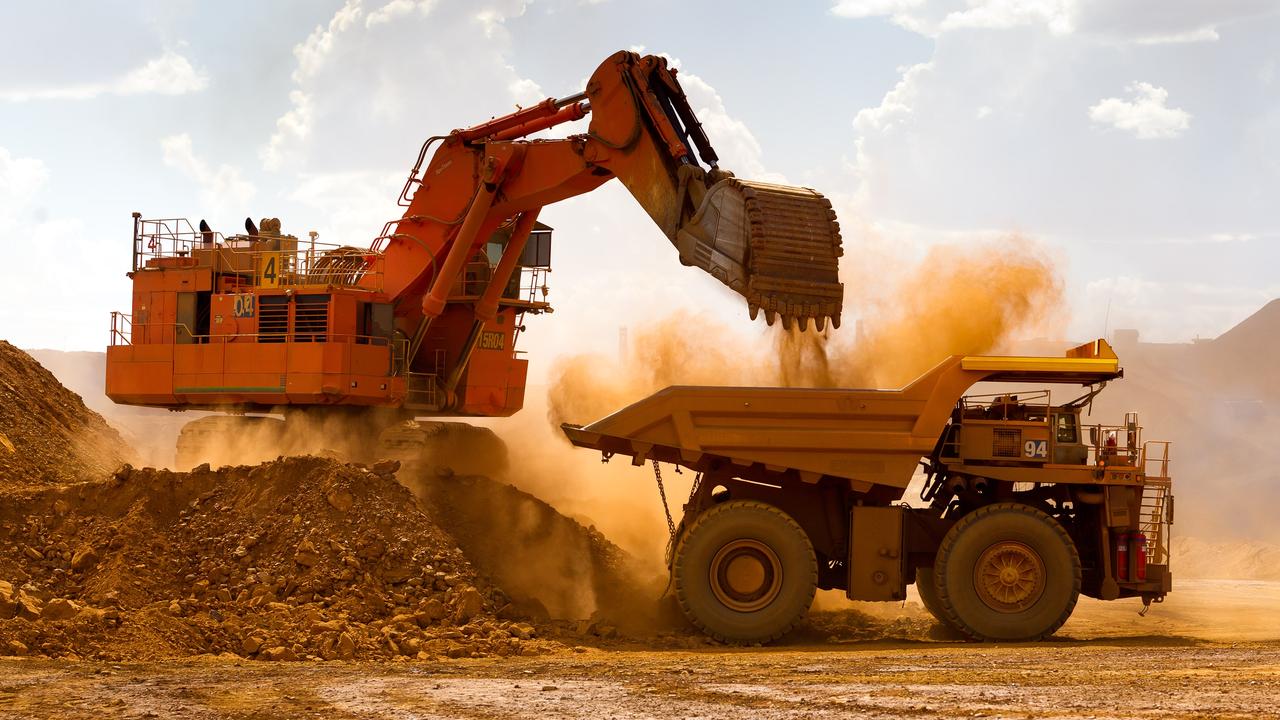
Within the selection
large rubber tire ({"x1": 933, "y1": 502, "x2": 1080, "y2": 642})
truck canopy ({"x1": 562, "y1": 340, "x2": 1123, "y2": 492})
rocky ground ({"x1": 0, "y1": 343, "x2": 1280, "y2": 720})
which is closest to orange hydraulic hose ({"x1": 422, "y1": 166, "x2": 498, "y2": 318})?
rocky ground ({"x1": 0, "y1": 343, "x2": 1280, "y2": 720})

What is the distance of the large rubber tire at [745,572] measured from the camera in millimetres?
15117

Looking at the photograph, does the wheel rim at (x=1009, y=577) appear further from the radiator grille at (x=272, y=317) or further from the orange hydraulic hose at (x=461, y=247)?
the radiator grille at (x=272, y=317)

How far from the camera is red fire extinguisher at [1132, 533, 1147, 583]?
15547 mm

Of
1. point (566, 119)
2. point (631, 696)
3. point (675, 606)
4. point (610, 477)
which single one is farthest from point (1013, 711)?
point (610, 477)

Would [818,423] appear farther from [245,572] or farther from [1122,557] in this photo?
[245,572]

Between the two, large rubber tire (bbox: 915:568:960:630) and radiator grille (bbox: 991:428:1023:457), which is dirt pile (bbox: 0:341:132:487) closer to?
large rubber tire (bbox: 915:568:960:630)

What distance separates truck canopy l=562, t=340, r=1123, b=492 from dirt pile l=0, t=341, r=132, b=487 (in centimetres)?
983

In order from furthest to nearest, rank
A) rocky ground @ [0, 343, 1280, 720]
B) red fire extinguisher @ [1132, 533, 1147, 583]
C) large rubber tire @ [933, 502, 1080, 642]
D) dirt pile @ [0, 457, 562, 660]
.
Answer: red fire extinguisher @ [1132, 533, 1147, 583], large rubber tire @ [933, 502, 1080, 642], dirt pile @ [0, 457, 562, 660], rocky ground @ [0, 343, 1280, 720]

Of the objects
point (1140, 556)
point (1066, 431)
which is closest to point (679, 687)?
point (1066, 431)

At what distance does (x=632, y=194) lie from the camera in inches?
720

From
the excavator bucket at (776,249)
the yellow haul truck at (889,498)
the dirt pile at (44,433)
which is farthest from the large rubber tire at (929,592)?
the dirt pile at (44,433)

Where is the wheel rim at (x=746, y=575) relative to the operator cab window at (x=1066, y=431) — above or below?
below

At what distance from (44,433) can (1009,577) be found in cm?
1631

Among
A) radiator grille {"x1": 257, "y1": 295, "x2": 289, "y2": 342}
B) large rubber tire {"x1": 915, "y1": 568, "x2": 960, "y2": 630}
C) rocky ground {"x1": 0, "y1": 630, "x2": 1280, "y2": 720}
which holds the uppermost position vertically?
radiator grille {"x1": 257, "y1": 295, "x2": 289, "y2": 342}
